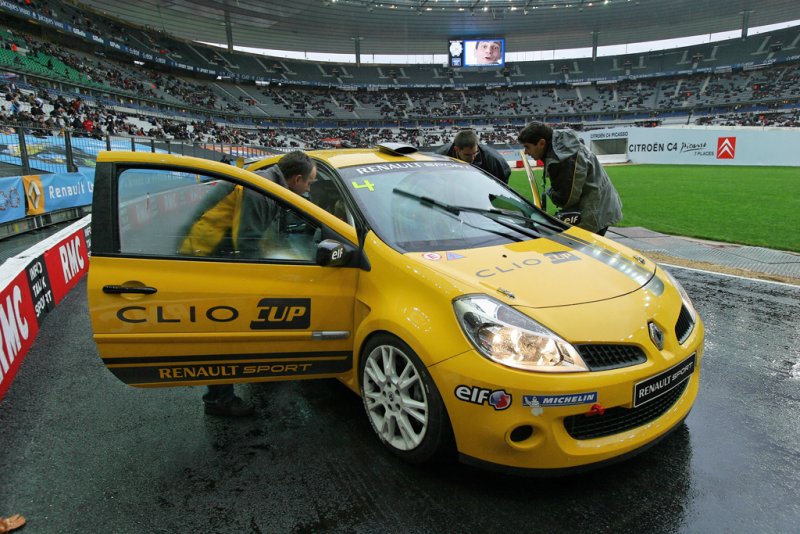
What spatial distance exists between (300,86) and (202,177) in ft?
205

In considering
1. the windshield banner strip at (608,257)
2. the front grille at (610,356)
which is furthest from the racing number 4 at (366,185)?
the front grille at (610,356)

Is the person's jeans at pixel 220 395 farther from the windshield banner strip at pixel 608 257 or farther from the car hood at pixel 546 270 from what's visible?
the windshield banner strip at pixel 608 257

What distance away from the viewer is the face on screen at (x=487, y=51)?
2370 inches

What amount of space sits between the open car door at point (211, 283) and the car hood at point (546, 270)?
560mm

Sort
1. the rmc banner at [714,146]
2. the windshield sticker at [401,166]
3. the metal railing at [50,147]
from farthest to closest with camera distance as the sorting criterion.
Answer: the rmc banner at [714,146] → the metal railing at [50,147] → the windshield sticker at [401,166]

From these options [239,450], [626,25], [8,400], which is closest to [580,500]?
[239,450]

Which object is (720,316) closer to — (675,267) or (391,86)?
(675,267)

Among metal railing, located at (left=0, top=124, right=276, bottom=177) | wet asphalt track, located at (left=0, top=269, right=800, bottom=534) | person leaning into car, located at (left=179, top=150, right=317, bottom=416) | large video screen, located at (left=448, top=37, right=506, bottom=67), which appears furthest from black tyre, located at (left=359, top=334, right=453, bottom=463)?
large video screen, located at (left=448, top=37, right=506, bottom=67)

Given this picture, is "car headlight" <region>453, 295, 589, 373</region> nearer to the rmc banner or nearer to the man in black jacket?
the man in black jacket

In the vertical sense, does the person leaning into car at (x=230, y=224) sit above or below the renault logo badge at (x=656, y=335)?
above

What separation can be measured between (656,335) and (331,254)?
158cm

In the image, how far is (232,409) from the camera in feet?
9.20

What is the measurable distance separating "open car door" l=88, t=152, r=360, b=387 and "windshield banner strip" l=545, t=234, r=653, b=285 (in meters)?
1.33

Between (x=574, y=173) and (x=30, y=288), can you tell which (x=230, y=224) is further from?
(x=574, y=173)
